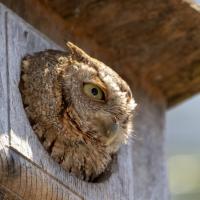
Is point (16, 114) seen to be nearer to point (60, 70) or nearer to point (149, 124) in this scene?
point (60, 70)

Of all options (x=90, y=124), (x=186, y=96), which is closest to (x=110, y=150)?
(x=90, y=124)

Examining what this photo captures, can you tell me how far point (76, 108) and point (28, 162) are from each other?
19.6 inches

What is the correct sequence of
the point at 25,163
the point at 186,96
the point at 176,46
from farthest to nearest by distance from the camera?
the point at 186,96 → the point at 176,46 → the point at 25,163

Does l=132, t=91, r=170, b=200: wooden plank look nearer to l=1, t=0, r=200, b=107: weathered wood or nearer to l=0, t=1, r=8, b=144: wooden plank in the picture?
l=1, t=0, r=200, b=107: weathered wood

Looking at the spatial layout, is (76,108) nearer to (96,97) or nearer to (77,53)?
(96,97)

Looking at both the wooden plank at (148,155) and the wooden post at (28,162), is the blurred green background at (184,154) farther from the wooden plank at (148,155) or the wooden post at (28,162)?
the wooden post at (28,162)

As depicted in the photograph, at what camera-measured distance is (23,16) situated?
13.7 feet

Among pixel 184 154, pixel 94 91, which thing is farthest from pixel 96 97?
pixel 184 154

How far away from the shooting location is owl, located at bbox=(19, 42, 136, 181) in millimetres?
3818

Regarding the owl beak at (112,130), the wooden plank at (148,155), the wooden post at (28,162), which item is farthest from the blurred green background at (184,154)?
the owl beak at (112,130)

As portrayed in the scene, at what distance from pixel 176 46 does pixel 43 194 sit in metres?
1.29

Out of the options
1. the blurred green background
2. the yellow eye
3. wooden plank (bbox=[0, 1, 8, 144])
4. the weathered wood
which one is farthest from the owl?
the blurred green background

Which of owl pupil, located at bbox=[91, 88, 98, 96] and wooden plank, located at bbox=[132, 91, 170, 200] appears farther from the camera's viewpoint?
wooden plank, located at bbox=[132, 91, 170, 200]

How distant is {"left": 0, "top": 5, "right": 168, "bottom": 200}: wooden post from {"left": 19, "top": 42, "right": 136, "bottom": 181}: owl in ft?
0.20
